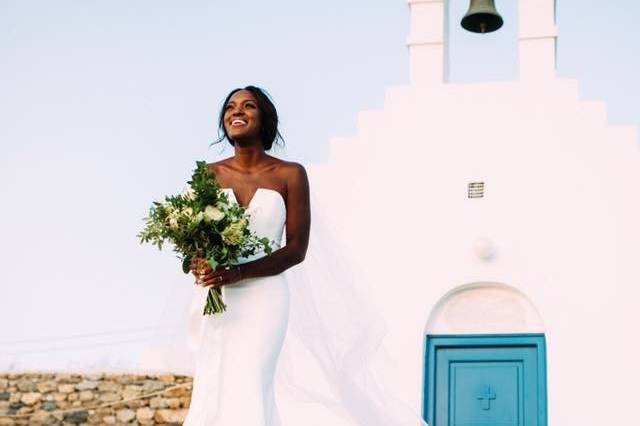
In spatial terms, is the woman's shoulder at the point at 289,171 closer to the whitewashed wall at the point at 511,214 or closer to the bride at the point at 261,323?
the bride at the point at 261,323

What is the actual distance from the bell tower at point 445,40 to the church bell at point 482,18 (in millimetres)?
269

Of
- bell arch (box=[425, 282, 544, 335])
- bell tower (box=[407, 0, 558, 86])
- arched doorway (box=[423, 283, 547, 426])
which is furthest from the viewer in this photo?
bell tower (box=[407, 0, 558, 86])

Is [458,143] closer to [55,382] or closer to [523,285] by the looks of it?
[523,285]

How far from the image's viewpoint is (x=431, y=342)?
15.0 meters

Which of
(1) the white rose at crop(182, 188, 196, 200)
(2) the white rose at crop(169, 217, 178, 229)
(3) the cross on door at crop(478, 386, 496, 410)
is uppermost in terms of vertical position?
(3) the cross on door at crop(478, 386, 496, 410)

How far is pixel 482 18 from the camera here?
15500 mm

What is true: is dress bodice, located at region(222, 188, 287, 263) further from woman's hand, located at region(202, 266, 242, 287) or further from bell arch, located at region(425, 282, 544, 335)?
bell arch, located at region(425, 282, 544, 335)

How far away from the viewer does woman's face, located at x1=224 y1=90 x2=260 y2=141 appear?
7211 mm

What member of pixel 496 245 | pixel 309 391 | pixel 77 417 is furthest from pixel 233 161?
pixel 77 417

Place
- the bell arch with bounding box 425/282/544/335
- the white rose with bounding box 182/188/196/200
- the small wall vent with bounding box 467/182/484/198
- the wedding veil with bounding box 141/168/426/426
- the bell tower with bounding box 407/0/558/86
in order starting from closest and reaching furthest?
the white rose with bounding box 182/188/196/200 → the wedding veil with bounding box 141/168/426/426 → the bell arch with bounding box 425/282/544/335 → the small wall vent with bounding box 467/182/484/198 → the bell tower with bounding box 407/0/558/86

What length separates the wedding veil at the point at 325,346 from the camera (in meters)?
8.18

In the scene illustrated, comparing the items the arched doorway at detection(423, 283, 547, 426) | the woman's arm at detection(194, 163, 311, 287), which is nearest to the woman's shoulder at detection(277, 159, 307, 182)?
the woman's arm at detection(194, 163, 311, 287)

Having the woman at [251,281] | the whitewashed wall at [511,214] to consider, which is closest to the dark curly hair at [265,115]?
the woman at [251,281]

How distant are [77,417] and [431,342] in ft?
13.1
